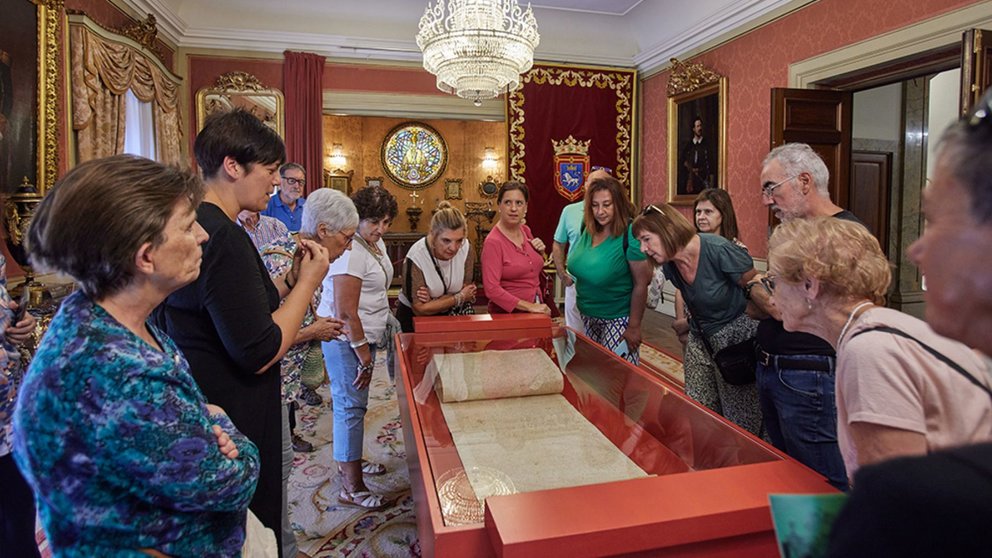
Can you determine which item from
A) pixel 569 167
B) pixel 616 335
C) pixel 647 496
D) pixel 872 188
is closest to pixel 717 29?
pixel 569 167

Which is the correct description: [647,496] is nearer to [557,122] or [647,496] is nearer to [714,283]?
[714,283]

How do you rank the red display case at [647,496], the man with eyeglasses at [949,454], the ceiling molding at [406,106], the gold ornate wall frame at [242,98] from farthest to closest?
1. the ceiling molding at [406,106]
2. the gold ornate wall frame at [242,98]
3. the red display case at [647,496]
4. the man with eyeglasses at [949,454]

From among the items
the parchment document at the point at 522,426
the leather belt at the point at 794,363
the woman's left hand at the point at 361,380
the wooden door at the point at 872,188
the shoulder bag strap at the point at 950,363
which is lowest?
the woman's left hand at the point at 361,380

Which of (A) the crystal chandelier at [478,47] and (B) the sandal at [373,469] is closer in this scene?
(B) the sandal at [373,469]

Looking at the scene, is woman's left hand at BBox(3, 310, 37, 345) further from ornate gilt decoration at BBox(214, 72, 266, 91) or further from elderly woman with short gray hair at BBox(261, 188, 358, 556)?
ornate gilt decoration at BBox(214, 72, 266, 91)

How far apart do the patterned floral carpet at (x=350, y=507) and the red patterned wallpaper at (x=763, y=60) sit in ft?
14.5

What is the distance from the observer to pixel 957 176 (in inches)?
20.3

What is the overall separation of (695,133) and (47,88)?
631cm

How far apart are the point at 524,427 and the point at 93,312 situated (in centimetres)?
120

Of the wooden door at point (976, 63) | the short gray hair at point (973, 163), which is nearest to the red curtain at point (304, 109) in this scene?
the wooden door at point (976, 63)

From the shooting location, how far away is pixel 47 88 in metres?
3.97

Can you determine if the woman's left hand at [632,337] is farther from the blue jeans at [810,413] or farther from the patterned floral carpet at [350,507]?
the patterned floral carpet at [350,507]

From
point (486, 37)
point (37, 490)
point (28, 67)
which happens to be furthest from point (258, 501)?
point (486, 37)

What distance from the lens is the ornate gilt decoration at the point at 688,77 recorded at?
6656mm
